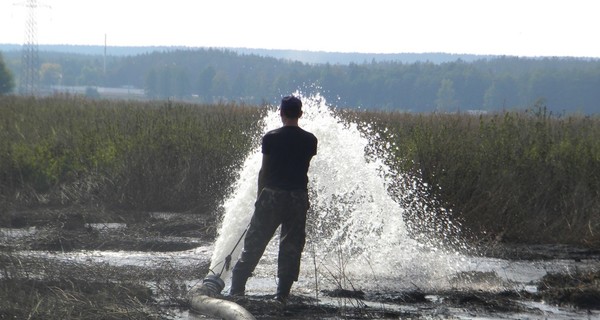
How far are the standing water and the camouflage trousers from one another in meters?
0.81

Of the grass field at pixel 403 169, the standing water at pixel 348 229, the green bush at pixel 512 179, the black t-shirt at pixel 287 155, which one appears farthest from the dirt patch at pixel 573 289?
the green bush at pixel 512 179

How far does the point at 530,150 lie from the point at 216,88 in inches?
3434

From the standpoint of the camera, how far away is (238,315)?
7.70 meters

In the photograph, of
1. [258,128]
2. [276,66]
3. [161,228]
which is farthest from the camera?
[276,66]

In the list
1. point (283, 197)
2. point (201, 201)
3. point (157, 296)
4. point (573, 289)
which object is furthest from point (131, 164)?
point (573, 289)

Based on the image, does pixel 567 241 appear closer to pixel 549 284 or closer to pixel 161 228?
pixel 549 284

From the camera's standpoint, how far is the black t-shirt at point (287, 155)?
933 cm

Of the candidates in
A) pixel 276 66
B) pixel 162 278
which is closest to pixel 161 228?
pixel 162 278

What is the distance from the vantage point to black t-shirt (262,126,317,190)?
9328mm

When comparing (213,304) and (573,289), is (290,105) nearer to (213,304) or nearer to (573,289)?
(213,304)

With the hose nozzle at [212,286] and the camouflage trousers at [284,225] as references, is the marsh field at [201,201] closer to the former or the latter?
the hose nozzle at [212,286]

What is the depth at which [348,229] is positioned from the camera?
1339 cm

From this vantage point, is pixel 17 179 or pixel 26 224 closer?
pixel 26 224

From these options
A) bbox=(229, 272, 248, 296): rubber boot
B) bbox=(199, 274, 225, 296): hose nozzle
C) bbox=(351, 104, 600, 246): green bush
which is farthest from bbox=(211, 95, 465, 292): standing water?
bbox=(351, 104, 600, 246): green bush
